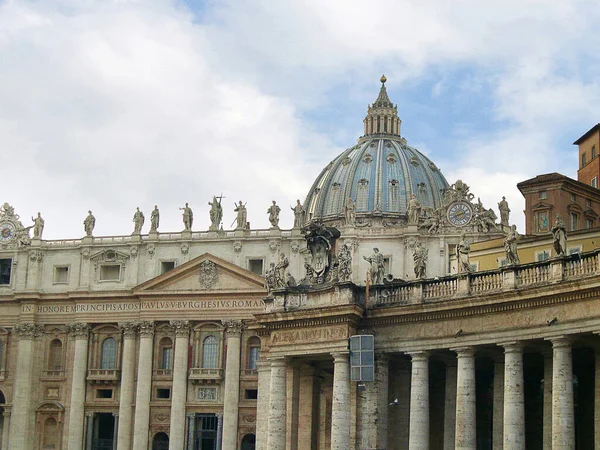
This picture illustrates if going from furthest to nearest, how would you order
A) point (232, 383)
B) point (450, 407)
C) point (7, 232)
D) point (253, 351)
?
1. point (7, 232)
2. point (253, 351)
3. point (232, 383)
4. point (450, 407)

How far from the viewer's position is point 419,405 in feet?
171

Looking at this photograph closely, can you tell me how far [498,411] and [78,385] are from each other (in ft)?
254

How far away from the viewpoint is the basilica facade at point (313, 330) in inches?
1955

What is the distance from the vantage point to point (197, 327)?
4702 inches

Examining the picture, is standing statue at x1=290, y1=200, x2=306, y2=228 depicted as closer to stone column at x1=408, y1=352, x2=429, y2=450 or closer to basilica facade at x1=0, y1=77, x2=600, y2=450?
basilica facade at x1=0, y1=77, x2=600, y2=450

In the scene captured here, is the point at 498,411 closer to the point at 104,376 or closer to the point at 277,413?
Answer: the point at 277,413

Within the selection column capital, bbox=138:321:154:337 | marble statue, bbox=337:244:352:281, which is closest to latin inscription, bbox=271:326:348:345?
marble statue, bbox=337:244:352:281

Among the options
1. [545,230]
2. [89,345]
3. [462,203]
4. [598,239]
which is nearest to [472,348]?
[598,239]

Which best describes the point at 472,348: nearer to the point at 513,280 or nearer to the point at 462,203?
the point at 513,280

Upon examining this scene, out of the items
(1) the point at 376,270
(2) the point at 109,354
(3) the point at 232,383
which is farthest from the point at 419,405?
(2) the point at 109,354

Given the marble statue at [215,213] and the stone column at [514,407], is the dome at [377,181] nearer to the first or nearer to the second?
the marble statue at [215,213]

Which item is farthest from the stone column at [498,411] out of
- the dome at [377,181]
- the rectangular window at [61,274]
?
the dome at [377,181]

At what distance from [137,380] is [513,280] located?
247 feet

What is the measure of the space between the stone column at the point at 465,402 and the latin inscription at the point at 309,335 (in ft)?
19.6
